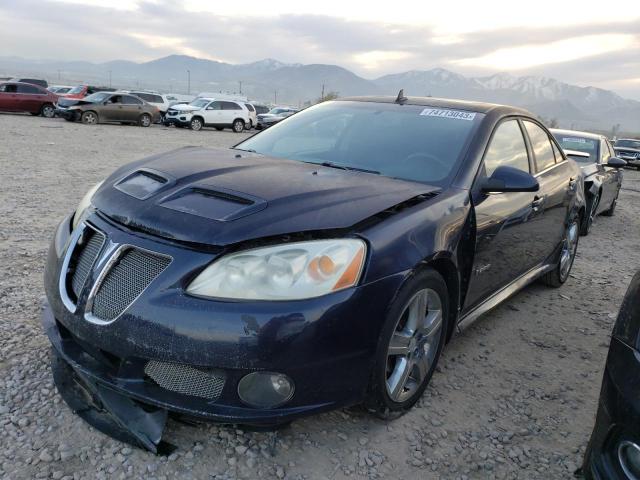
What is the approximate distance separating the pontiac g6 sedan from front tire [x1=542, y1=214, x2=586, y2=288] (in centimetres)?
200

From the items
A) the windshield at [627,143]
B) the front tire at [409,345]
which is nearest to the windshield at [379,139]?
the front tire at [409,345]

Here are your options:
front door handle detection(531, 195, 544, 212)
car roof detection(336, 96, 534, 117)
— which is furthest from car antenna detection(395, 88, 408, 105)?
front door handle detection(531, 195, 544, 212)

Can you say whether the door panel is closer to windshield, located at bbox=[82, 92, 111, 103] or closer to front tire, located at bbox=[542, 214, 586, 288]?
front tire, located at bbox=[542, 214, 586, 288]

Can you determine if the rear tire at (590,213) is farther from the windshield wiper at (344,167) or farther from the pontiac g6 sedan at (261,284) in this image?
the windshield wiper at (344,167)

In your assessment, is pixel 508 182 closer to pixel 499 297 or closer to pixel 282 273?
pixel 499 297

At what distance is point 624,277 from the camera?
5453mm

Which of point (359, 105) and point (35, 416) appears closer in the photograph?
point (35, 416)

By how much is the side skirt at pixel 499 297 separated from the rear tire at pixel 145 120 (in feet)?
74.3

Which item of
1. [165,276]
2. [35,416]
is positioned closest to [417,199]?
[165,276]

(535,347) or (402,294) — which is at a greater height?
(402,294)

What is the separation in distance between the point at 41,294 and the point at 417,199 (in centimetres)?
268

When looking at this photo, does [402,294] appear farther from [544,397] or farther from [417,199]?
[544,397]

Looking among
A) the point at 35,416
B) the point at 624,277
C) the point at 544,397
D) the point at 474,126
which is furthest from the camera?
the point at 624,277

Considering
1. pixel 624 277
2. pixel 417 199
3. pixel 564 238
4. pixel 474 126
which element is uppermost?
pixel 474 126
